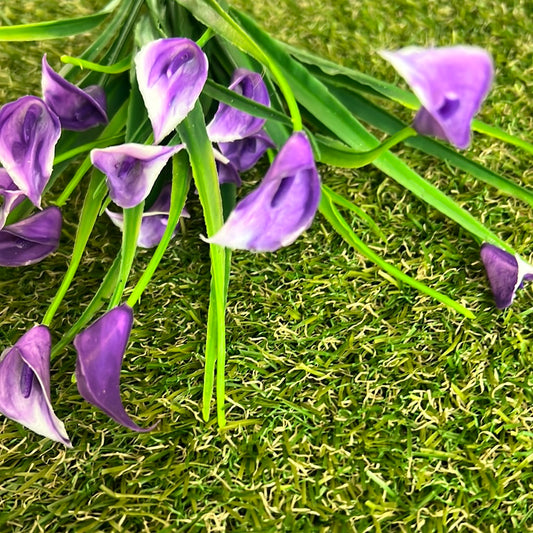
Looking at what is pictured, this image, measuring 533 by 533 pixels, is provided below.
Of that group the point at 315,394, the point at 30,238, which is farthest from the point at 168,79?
the point at 315,394

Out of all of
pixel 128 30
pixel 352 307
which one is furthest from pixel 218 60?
pixel 352 307

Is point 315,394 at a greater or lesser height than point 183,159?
lesser

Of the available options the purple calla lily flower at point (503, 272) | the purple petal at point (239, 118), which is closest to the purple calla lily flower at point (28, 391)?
the purple petal at point (239, 118)

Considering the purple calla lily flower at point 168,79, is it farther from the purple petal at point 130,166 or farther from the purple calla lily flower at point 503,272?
the purple calla lily flower at point 503,272

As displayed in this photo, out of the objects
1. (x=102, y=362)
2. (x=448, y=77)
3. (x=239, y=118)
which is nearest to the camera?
(x=448, y=77)

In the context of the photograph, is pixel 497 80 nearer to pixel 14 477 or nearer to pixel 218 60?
pixel 218 60

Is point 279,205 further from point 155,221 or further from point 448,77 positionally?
point 155,221
